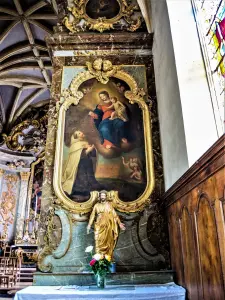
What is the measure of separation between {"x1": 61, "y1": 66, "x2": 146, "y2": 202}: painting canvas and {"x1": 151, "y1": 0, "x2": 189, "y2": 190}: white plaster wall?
53cm

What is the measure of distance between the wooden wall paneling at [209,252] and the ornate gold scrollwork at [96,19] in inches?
195

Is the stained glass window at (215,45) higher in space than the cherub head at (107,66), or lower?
lower

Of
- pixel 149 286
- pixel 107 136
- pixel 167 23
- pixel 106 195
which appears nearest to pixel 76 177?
pixel 106 195

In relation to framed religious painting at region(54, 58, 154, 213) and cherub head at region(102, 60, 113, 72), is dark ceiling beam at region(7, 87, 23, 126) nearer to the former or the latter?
framed religious painting at region(54, 58, 154, 213)

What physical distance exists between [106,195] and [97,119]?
162cm

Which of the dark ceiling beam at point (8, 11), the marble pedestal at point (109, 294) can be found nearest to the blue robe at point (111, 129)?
the marble pedestal at point (109, 294)

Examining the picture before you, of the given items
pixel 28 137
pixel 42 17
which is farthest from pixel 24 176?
pixel 42 17

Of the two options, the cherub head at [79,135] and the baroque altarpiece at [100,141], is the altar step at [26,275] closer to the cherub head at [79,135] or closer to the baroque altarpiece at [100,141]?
the baroque altarpiece at [100,141]

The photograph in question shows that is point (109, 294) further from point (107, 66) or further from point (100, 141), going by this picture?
point (107, 66)

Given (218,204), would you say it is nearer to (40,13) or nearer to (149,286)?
(149,286)

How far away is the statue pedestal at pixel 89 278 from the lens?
4273mm

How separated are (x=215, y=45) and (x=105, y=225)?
10.6 feet

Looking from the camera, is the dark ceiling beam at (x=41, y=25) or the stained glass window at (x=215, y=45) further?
the dark ceiling beam at (x=41, y=25)

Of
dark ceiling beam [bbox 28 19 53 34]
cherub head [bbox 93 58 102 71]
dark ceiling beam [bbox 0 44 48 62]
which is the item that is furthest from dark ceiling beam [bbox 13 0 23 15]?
cherub head [bbox 93 58 102 71]
